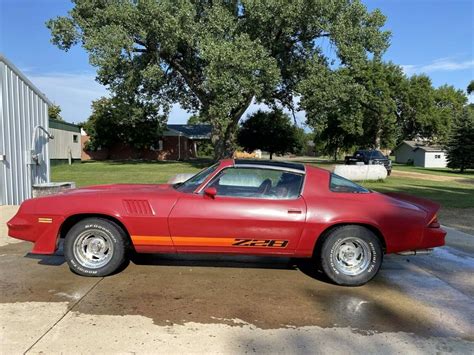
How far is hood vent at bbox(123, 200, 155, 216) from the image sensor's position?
518 cm

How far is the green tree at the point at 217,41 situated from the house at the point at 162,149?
15.0m

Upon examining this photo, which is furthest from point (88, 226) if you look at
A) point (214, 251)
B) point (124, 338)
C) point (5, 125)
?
point (5, 125)

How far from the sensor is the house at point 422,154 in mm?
56906

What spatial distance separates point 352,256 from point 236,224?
144 centimetres

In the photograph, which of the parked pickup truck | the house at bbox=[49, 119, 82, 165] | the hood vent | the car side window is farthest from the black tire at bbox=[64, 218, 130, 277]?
the house at bbox=[49, 119, 82, 165]

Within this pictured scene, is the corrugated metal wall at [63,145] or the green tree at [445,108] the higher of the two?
the green tree at [445,108]

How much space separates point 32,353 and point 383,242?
3.85 m

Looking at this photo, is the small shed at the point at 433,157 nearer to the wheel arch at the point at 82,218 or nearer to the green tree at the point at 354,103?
the green tree at the point at 354,103

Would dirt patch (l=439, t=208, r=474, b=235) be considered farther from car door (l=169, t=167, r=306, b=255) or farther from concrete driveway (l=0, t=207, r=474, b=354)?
car door (l=169, t=167, r=306, b=255)

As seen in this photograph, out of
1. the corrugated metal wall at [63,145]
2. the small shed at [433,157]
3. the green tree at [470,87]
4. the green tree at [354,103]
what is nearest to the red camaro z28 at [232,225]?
the green tree at [354,103]

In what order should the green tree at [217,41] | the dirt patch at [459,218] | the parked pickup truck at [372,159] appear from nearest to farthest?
the dirt patch at [459,218] → the green tree at [217,41] → the parked pickup truck at [372,159]

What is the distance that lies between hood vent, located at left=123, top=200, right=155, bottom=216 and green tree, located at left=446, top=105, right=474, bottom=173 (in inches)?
1643

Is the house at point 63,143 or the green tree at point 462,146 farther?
the green tree at point 462,146

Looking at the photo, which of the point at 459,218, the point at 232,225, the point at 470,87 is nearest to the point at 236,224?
the point at 232,225
